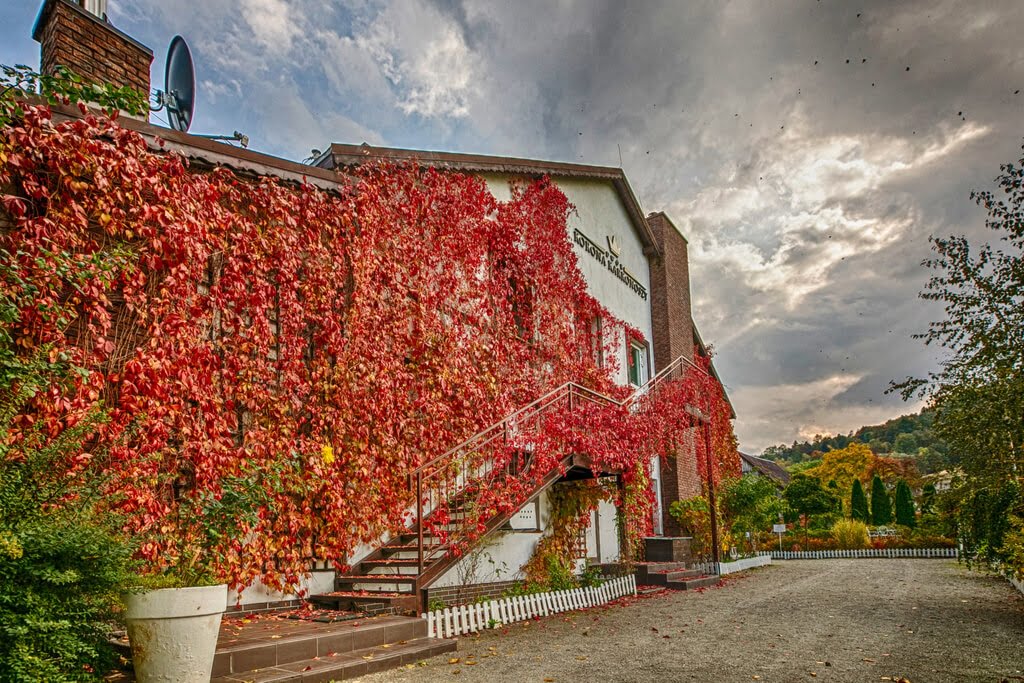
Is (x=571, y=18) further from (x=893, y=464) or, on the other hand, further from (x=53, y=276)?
(x=893, y=464)

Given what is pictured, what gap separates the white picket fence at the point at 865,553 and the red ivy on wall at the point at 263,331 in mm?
17520

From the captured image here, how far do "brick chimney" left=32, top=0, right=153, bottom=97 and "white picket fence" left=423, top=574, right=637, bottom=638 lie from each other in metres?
6.91

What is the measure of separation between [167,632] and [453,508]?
518 centimetres

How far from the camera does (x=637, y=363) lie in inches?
693

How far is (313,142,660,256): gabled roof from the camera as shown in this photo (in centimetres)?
950

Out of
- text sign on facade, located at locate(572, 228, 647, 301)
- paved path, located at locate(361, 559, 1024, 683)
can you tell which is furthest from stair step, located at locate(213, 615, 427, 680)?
text sign on facade, located at locate(572, 228, 647, 301)

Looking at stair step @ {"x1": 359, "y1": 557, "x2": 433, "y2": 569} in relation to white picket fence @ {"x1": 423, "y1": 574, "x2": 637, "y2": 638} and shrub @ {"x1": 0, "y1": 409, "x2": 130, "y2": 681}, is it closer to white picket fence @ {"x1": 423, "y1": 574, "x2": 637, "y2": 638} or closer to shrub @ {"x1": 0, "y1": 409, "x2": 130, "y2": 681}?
white picket fence @ {"x1": 423, "y1": 574, "x2": 637, "y2": 638}

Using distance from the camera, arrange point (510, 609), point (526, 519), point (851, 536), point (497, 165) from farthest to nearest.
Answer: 1. point (851, 536)
2. point (497, 165)
3. point (526, 519)
4. point (510, 609)

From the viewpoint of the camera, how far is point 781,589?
13.1m

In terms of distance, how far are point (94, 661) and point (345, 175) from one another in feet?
21.0

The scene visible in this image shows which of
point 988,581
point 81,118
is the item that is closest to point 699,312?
point 988,581

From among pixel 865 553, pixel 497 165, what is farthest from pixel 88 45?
pixel 865 553

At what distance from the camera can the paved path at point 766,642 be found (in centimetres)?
574

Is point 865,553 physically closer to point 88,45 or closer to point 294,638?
point 294,638
